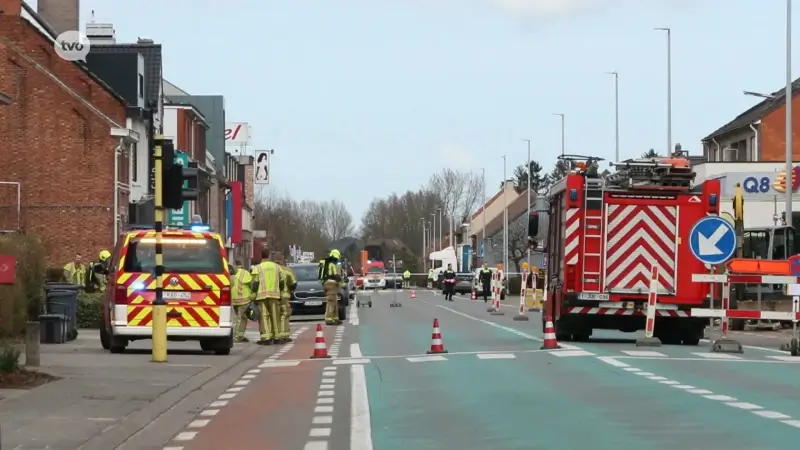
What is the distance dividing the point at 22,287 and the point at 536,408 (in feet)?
46.0

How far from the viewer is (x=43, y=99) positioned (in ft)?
162

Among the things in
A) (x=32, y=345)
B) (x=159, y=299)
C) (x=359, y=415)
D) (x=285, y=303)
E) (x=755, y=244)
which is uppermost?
(x=755, y=244)

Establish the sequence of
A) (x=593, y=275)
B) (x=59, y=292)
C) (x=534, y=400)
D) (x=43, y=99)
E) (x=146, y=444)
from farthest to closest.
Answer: (x=43, y=99) < (x=59, y=292) < (x=593, y=275) < (x=534, y=400) < (x=146, y=444)

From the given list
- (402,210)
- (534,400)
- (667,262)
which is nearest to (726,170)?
(667,262)

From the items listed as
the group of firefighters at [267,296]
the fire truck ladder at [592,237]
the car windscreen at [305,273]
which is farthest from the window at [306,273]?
the fire truck ladder at [592,237]

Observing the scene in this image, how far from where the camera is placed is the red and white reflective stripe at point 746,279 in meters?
23.3

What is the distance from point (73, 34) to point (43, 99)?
365cm

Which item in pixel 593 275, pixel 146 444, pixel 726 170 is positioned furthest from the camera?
pixel 726 170

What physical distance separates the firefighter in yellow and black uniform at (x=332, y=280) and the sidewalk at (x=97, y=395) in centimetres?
1118

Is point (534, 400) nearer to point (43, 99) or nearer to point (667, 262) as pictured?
point (667, 262)

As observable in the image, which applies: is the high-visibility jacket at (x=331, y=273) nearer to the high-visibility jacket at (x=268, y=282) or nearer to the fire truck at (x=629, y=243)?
the high-visibility jacket at (x=268, y=282)

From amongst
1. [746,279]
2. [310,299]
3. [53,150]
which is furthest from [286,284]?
[53,150]

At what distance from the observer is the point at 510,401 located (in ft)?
48.3

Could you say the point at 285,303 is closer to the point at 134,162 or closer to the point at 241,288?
the point at 241,288
